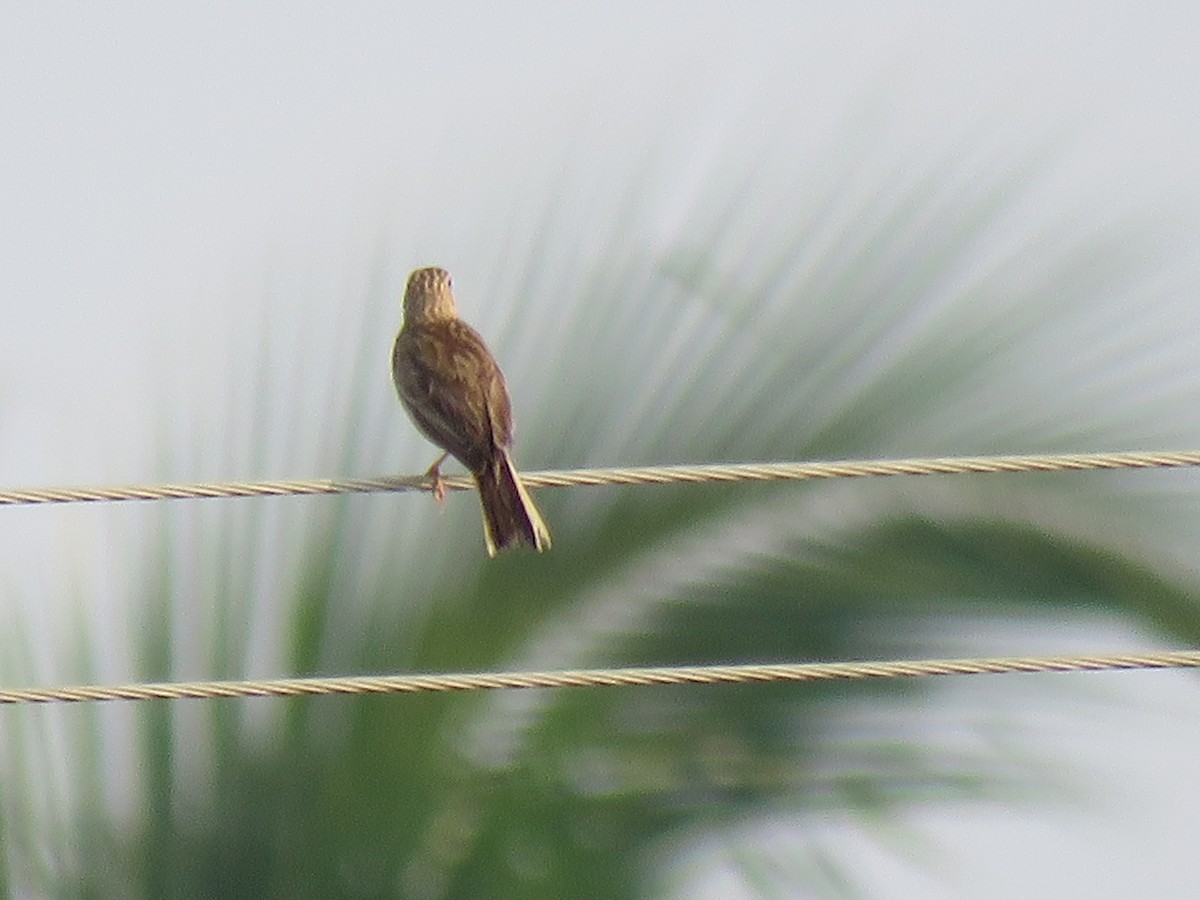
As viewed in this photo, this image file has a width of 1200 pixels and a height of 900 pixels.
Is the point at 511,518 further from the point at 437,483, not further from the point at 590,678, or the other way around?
the point at 590,678

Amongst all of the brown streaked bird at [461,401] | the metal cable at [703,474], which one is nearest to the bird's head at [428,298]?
the brown streaked bird at [461,401]

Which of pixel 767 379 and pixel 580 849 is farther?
pixel 767 379

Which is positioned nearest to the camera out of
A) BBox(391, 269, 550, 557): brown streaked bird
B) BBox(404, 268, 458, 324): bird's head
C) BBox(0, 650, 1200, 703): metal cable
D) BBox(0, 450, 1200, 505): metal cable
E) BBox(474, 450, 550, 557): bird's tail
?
BBox(0, 650, 1200, 703): metal cable

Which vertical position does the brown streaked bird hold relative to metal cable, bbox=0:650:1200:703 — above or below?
above

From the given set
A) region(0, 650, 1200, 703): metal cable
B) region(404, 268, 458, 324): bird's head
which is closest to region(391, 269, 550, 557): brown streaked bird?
region(404, 268, 458, 324): bird's head

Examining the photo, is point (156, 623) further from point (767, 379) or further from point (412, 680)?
point (767, 379)

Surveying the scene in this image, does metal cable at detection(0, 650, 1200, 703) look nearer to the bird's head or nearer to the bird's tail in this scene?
the bird's tail

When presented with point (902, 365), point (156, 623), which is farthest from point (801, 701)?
point (156, 623)
